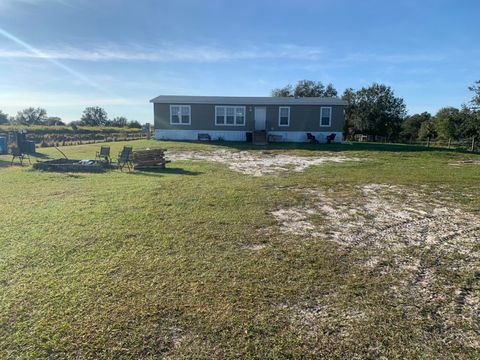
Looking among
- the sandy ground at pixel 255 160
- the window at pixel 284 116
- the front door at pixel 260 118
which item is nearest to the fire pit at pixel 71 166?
the sandy ground at pixel 255 160

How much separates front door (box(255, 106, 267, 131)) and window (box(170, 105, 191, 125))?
16.3 ft

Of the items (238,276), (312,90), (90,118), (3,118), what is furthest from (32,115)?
(238,276)

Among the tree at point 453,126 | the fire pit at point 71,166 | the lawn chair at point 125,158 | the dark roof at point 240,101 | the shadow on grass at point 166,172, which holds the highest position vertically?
the dark roof at point 240,101

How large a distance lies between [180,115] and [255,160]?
1093 centimetres

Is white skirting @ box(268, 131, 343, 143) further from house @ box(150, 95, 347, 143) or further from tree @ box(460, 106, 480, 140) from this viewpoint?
tree @ box(460, 106, 480, 140)

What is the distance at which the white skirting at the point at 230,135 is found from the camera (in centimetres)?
2295

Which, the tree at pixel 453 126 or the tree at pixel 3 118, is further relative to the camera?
the tree at pixel 3 118

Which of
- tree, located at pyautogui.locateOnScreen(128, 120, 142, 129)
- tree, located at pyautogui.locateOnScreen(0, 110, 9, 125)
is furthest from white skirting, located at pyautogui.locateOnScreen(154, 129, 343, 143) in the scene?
tree, located at pyautogui.locateOnScreen(0, 110, 9, 125)

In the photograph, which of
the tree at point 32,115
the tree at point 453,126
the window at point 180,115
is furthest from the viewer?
the tree at point 32,115

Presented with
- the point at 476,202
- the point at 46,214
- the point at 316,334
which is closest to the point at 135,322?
the point at 316,334

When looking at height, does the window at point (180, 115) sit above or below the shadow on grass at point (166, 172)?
above

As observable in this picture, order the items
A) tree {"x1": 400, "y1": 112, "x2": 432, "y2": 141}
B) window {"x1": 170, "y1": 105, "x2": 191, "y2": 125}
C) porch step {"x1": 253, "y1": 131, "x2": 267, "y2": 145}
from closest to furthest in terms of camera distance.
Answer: porch step {"x1": 253, "y1": 131, "x2": 267, "y2": 145} < window {"x1": 170, "y1": 105, "x2": 191, "y2": 125} < tree {"x1": 400, "y1": 112, "x2": 432, "y2": 141}

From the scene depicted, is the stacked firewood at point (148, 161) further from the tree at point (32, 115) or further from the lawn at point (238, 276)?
the tree at point (32, 115)

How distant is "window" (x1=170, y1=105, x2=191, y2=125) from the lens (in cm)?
2303
